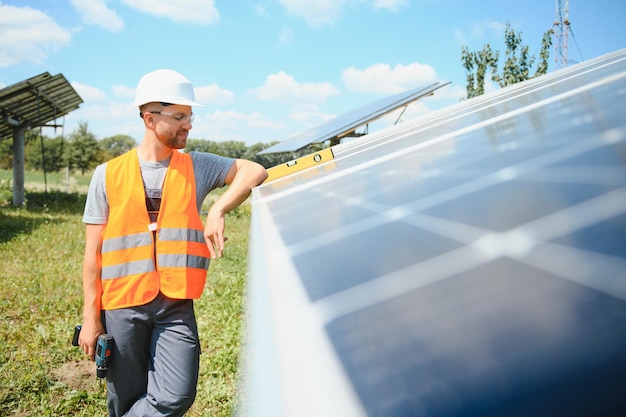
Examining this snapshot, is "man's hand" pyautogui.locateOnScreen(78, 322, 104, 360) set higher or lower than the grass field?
higher

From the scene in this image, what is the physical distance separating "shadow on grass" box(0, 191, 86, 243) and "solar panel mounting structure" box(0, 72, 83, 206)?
2.62 ft

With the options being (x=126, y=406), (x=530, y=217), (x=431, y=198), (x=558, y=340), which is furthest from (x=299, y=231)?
(x=126, y=406)

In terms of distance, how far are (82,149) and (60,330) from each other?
6532cm

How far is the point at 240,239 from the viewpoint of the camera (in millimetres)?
10859

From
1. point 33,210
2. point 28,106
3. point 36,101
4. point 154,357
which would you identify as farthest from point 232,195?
point 33,210

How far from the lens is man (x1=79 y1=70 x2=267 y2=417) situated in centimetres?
258

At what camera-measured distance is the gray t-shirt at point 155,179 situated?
2639 millimetres

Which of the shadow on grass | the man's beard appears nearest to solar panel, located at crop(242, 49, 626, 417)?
the man's beard

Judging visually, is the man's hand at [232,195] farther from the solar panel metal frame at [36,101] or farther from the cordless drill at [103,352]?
the solar panel metal frame at [36,101]

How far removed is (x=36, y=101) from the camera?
1402cm

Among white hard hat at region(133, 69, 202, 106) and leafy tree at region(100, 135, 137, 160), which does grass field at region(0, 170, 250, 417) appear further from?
leafy tree at region(100, 135, 137, 160)

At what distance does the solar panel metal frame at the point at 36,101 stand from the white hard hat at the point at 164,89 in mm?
10527

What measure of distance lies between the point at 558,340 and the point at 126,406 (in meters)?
2.76

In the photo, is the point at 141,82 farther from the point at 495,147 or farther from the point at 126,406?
the point at 495,147
